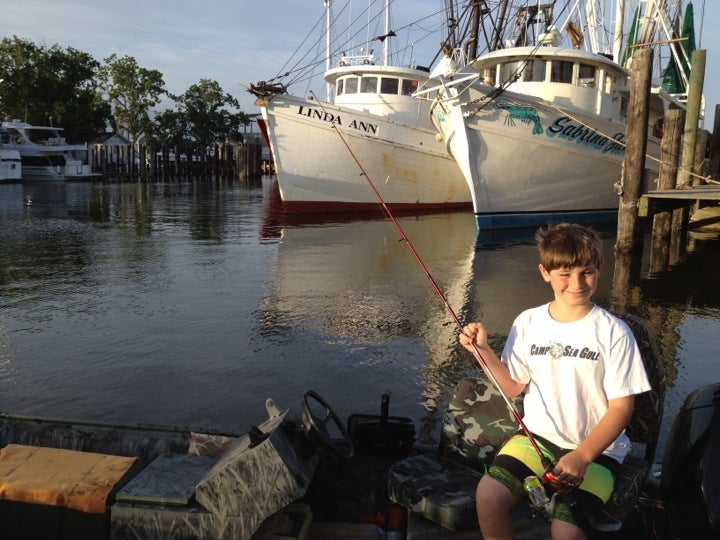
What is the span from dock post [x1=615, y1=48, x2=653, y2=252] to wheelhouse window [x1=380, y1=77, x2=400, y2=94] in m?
12.3

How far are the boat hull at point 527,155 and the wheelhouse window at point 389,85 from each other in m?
5.05

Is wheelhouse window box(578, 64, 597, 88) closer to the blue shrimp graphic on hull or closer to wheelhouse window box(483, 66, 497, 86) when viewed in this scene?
wheelhouse window box(483, 66, 497, 86)

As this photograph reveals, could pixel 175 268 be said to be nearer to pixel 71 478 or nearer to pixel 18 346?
pixel 18 346

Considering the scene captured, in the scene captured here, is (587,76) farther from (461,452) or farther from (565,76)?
(461,452)

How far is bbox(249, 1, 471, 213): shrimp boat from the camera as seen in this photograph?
22344 millimetres

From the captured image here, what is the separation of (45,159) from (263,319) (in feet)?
168

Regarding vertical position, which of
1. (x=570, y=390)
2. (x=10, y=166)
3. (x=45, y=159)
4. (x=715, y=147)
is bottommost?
(x=570, y=390)

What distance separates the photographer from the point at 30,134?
5897 cm

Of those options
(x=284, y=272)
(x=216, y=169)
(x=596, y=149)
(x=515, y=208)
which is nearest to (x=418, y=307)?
(x=284, y=272)

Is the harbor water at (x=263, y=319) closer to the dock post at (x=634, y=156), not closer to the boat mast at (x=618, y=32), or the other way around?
the dock post at (x=634, y=156)

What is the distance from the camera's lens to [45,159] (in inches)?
2055

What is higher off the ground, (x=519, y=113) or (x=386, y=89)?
(x=386, y=89)

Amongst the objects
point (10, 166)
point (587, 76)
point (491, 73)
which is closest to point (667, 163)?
point (587, 76)

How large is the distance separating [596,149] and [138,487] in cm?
1942
